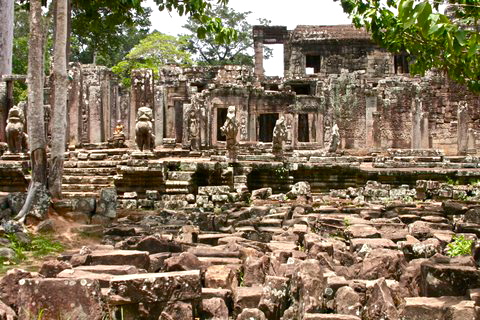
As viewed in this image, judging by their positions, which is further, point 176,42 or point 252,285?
point 176,42

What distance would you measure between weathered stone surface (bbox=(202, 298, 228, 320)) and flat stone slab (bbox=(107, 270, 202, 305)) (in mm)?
94

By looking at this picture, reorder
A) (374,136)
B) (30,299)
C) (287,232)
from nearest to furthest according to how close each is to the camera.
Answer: (30,299)
(287,232)
(374,136)

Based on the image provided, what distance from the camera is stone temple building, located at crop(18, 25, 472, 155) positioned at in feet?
66.9

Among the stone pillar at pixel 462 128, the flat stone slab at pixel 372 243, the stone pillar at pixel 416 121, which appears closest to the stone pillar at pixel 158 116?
the stone pillar at pixel 416 121

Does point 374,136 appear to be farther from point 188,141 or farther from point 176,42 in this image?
point 176,42

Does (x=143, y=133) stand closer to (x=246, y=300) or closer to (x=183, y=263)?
(x=183, y=263)

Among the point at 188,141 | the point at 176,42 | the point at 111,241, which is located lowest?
the point at 111,241

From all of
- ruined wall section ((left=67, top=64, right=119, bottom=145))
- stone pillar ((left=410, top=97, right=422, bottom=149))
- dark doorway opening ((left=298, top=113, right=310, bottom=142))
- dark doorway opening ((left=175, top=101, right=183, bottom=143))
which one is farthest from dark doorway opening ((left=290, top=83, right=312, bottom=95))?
ruined wall section ((left=67, top=64, right=119, bottom=145))

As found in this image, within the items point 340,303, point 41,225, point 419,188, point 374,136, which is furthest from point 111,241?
point 374,136

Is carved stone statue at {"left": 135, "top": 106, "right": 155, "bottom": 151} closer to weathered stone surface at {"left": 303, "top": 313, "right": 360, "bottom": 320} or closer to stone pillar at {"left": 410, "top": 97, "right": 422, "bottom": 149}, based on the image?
weathered stone surface at {"left": 303, "top": 313, "right": 360, "bottom": 320}

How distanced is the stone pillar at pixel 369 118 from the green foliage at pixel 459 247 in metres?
16.0

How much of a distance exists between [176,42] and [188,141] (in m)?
14.9

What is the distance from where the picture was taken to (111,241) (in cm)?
648

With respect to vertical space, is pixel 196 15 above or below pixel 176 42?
below
